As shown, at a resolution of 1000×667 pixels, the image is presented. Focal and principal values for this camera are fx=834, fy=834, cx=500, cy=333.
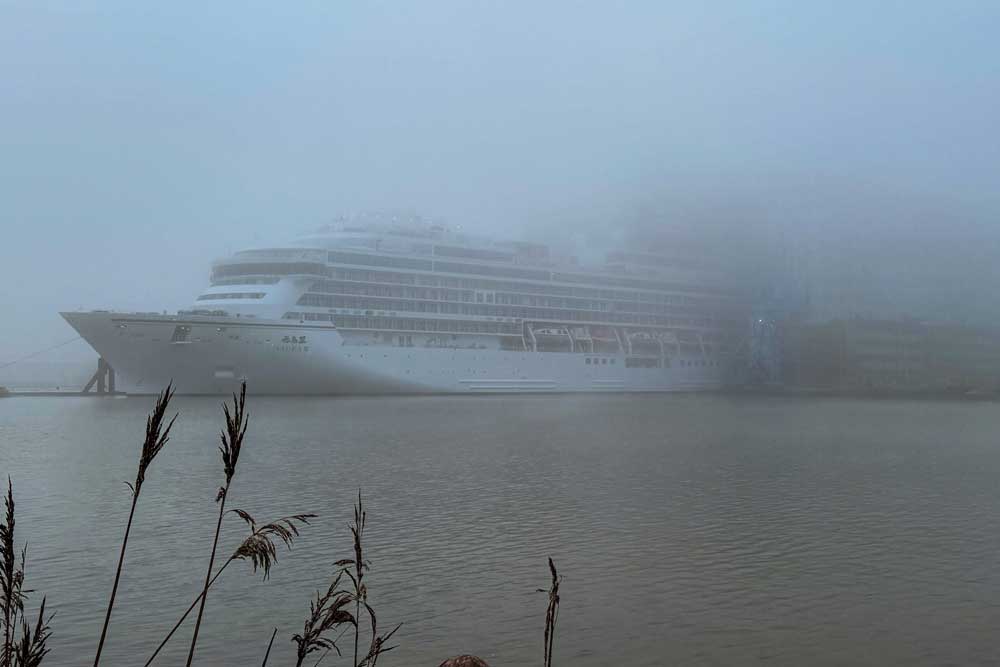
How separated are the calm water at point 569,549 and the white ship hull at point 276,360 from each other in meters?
28.4

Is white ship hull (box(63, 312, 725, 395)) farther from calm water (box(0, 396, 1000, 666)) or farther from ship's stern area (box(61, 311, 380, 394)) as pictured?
calm water (box(0, 396, 1000, 666))

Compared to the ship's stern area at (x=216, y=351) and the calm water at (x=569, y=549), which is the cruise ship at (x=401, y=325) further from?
the calm water at (x=569, y=549)

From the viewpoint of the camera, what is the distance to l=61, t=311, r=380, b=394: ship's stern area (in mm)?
54719

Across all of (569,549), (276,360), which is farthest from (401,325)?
(569,549)

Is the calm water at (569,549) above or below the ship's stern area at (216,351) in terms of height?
below

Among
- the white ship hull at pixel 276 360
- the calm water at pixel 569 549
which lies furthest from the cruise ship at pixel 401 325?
the calm water at pixel 569 549

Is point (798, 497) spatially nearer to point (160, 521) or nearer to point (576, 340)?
point (160, 521)

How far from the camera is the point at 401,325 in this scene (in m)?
62.7

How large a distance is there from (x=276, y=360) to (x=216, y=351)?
3889 millimetres

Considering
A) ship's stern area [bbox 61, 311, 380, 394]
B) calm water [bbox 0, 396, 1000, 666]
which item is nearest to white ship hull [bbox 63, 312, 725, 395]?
ship's stern area [bbox 61, 311, 380, 394]

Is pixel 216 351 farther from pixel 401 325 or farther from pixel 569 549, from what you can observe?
pixel 569 549

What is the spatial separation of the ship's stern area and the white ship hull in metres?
0.07

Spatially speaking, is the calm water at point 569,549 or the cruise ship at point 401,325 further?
the cruise ship at point 401,325

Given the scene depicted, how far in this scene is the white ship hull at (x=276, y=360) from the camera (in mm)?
54812
